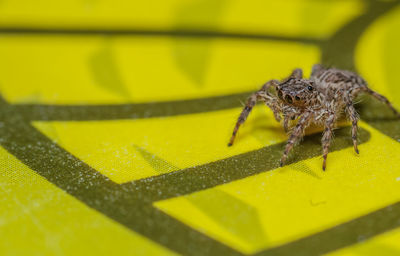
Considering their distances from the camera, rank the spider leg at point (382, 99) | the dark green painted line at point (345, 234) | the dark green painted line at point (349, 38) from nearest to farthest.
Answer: the dark green painted line at point (345, 234), the spider leg at point (382, 99), the dark green painted line at point (349, 38)

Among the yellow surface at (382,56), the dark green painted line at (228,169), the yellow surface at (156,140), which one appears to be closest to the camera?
the dark green painted line at (228,169)

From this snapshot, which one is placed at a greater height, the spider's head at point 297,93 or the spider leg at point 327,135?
the spider's head at point 297,93

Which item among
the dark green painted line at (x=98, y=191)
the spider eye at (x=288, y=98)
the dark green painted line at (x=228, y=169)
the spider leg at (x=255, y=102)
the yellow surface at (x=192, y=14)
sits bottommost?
the dark green painted line at (x=98, y=191)

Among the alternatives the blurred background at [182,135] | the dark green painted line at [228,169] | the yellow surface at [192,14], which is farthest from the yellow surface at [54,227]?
the yellow surface at [192,14]

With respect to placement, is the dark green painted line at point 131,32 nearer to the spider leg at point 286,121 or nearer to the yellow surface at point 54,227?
the spider leg at point 286,121

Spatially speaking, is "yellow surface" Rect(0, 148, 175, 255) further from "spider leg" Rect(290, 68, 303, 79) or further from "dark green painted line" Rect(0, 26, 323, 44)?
"dark green painted line" Rect(0, 26, 323, 44)

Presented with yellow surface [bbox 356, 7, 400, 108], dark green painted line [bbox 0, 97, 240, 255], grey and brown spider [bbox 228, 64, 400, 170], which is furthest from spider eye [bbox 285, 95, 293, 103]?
dark green painted line [bbox 0, 97, 240, 255]
